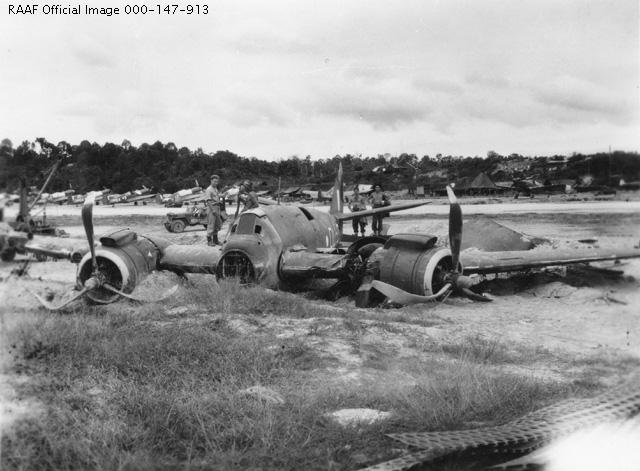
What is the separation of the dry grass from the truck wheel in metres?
21.5

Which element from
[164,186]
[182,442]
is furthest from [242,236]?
[164,186]

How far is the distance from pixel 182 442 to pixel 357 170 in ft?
258

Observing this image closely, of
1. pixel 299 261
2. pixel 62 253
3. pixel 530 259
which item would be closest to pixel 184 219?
pixel 62 253

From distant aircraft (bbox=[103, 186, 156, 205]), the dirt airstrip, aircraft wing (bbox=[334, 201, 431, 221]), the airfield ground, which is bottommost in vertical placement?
the dirt airstrip

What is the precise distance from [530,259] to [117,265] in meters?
8.33

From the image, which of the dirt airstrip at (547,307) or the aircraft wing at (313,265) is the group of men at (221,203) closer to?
the aircraft wing at (313,265)

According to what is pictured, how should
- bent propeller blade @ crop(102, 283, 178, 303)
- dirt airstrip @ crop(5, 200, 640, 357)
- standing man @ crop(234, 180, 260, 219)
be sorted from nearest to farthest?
dirt airstrip @ crop(5, 200, 640, 357) → bent propeller blade @ crop(102, 283, 178, 303) → standing man @ crop(234, 180, 260, 219)

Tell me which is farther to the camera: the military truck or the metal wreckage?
the military truck

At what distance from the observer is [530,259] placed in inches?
456

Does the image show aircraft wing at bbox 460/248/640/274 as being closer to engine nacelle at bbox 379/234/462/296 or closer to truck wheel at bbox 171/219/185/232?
engine nacelle at bbox 379/234/462/296

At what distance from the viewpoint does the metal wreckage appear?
31.2 ft

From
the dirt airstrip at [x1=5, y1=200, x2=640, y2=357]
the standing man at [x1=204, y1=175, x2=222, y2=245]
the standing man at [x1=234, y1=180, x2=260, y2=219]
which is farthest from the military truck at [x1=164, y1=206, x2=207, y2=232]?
the standing man at [x1=234, y1=180, x2=260, y2=219]

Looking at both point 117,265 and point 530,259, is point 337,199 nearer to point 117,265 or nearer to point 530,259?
point 530,259

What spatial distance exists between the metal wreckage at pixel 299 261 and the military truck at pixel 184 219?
17.8 meters
